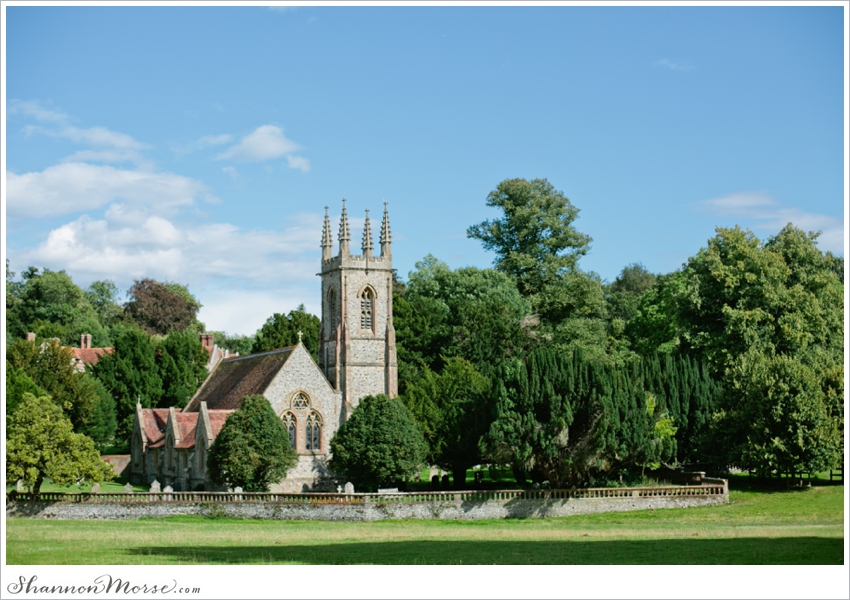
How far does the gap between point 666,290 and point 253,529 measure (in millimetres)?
43670

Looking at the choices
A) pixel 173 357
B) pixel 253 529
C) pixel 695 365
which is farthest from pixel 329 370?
pixel 253 529

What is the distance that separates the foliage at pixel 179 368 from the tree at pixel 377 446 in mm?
21838

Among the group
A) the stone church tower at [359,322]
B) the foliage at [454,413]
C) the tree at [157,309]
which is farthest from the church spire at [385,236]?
the tree at [157,309]

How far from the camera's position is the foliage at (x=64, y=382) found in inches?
2441

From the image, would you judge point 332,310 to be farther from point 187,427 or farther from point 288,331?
point 288,331

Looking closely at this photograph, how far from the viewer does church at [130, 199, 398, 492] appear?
56156 mm

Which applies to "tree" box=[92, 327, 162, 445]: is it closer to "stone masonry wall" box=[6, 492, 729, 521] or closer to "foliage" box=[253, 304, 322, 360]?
"foliage" box=[253, 304, 322, 360]

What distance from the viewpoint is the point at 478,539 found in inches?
1309

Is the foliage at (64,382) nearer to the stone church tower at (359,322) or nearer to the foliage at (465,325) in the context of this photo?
the stone church tower at (359,322)

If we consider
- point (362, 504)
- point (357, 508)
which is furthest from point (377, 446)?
point (357, 508)

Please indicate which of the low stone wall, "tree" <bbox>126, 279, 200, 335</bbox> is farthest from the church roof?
"tree" <bbox>126, 279, 200, 335</bbox>

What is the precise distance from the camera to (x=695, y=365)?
5641 cm

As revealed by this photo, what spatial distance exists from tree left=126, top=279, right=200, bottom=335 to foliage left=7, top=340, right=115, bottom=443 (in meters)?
40.1

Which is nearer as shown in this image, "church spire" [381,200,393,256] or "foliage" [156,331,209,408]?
"church spire" [381,200,393,256]
